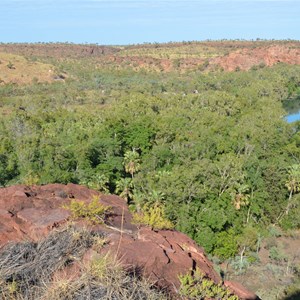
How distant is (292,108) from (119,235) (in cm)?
9795

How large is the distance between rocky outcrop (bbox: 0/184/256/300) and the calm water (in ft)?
269

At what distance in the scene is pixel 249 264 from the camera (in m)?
33.4

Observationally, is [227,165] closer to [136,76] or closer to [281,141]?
[281,141]

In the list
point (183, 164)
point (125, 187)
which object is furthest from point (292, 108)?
point (125, 187)

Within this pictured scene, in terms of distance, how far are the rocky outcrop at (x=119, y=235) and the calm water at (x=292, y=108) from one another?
81844mm

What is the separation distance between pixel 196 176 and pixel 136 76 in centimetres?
11153

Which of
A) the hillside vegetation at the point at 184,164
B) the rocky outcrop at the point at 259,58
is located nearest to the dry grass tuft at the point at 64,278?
the hillside vegetation at the point at 184,164

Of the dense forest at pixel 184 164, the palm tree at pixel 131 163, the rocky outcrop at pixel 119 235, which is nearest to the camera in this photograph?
the rocky outcrop at pixel 119 235

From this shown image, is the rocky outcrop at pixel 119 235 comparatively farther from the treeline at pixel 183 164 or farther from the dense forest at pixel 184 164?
the dense forest at pixel 184 164

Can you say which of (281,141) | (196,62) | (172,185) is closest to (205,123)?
(281,141)

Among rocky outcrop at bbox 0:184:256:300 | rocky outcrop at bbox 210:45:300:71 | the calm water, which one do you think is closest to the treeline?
rocky outcrop at bbox 0:184:256:300

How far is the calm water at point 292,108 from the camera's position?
92062 millimetres

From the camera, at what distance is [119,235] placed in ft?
40.1

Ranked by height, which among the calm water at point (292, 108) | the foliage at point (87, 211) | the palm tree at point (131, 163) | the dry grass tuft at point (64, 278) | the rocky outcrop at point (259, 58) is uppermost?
the rocky outcrop at point (259, 58)
